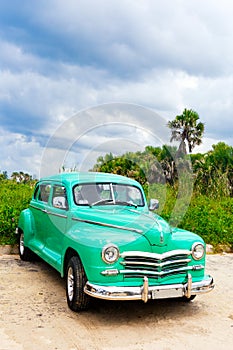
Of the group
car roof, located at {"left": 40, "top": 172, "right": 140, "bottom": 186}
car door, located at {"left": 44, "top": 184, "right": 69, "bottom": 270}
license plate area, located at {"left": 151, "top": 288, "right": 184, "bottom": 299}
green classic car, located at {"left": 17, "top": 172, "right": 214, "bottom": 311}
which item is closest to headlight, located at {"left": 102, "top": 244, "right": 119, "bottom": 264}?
green classic car, located at {"left": 17, "top": 172, "right": 214, "bottom": 311}

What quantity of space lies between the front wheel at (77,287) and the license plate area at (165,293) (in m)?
0.82

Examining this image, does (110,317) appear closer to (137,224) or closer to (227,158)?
(137,224)

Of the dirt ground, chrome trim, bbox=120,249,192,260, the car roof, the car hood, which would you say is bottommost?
the dirt ground

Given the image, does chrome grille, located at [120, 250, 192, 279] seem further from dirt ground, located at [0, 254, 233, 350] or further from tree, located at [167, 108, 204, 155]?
tree, located at [167, 108, 204, 155]

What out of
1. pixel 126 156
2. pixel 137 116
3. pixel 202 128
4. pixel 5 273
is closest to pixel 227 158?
pixel 202 128

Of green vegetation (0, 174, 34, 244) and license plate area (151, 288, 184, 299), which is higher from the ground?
green vegetation (0, 174, 34, 244)

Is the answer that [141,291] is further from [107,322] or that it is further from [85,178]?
[85,178]

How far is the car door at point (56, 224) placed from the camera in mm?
5531

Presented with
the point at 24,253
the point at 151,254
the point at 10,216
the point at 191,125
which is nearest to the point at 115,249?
the point at 151,254

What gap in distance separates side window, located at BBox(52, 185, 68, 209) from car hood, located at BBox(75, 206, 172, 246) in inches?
16.2

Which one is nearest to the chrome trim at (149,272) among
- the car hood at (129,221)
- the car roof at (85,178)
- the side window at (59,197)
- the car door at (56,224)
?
the car hood at (129,221)

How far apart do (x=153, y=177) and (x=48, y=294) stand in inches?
273

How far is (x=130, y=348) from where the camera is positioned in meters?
3.92

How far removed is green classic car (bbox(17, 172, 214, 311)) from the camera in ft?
14.6
